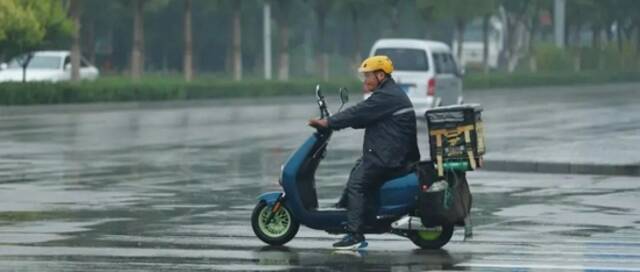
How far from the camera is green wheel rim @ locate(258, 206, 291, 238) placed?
543 inches

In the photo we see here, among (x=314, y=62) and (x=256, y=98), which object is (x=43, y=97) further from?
(x=314, y=62)

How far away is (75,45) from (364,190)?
3633 cm

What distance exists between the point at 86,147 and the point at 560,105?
22.9 m

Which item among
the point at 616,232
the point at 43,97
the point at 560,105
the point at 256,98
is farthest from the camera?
the point at 256,98

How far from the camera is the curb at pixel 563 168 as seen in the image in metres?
22.9

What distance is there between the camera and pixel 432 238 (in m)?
13.5

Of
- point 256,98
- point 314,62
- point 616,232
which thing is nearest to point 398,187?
point 616,232

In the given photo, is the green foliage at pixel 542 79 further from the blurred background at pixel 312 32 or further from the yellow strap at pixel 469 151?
the yellow strap at pixel 469 151

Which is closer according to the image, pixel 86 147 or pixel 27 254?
pixel 27 254

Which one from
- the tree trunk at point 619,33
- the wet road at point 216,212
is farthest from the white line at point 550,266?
the tree trunk at point 619,33

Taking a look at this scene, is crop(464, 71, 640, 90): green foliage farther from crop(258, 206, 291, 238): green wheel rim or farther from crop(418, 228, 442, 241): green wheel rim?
crop(418, 228, 442, 241): green wheel rim

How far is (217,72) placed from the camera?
85438 mm

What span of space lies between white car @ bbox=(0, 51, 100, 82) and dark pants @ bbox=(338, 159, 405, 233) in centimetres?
3699

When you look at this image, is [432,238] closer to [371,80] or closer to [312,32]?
[371,80]
